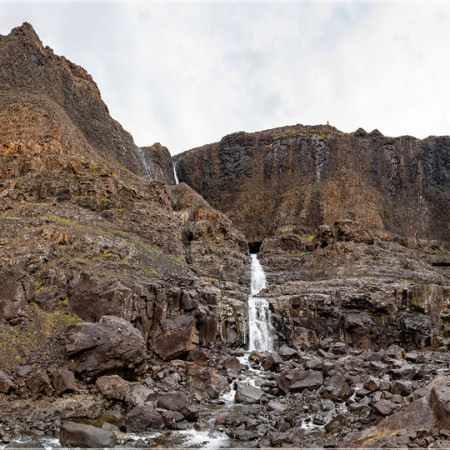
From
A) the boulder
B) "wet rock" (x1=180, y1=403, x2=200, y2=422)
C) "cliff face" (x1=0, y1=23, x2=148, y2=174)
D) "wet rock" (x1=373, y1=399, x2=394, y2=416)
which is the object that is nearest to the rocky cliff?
"cliff face" (x1=0, y1=23, x2=148, y2=174)

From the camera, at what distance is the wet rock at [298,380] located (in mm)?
19500

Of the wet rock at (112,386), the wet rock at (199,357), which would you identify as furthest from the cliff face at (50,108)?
the wet rock at (112,386)

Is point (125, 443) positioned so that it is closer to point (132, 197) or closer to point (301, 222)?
point (132, 197)

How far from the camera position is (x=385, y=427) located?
40.0ft

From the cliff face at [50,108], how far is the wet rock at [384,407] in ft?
129

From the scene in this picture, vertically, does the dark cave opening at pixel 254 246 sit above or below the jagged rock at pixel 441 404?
above

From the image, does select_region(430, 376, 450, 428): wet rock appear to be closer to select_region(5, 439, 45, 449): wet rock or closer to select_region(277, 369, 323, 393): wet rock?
select_region(277, 369, 323, 393): wet rock

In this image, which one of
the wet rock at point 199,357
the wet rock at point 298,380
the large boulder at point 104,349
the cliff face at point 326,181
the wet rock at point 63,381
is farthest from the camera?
the cliff face at point 326,181

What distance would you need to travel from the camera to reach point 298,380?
1992 cm

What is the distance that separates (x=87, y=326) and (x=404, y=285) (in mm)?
30995

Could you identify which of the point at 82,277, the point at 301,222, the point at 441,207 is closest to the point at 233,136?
the point at 301,222

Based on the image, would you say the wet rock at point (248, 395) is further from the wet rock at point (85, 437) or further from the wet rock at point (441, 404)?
the wet rock at point (441, 404)

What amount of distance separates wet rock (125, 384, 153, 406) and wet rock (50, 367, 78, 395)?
8.09 ft

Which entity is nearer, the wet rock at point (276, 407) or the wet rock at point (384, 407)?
the wet rock at point (384, 407)
